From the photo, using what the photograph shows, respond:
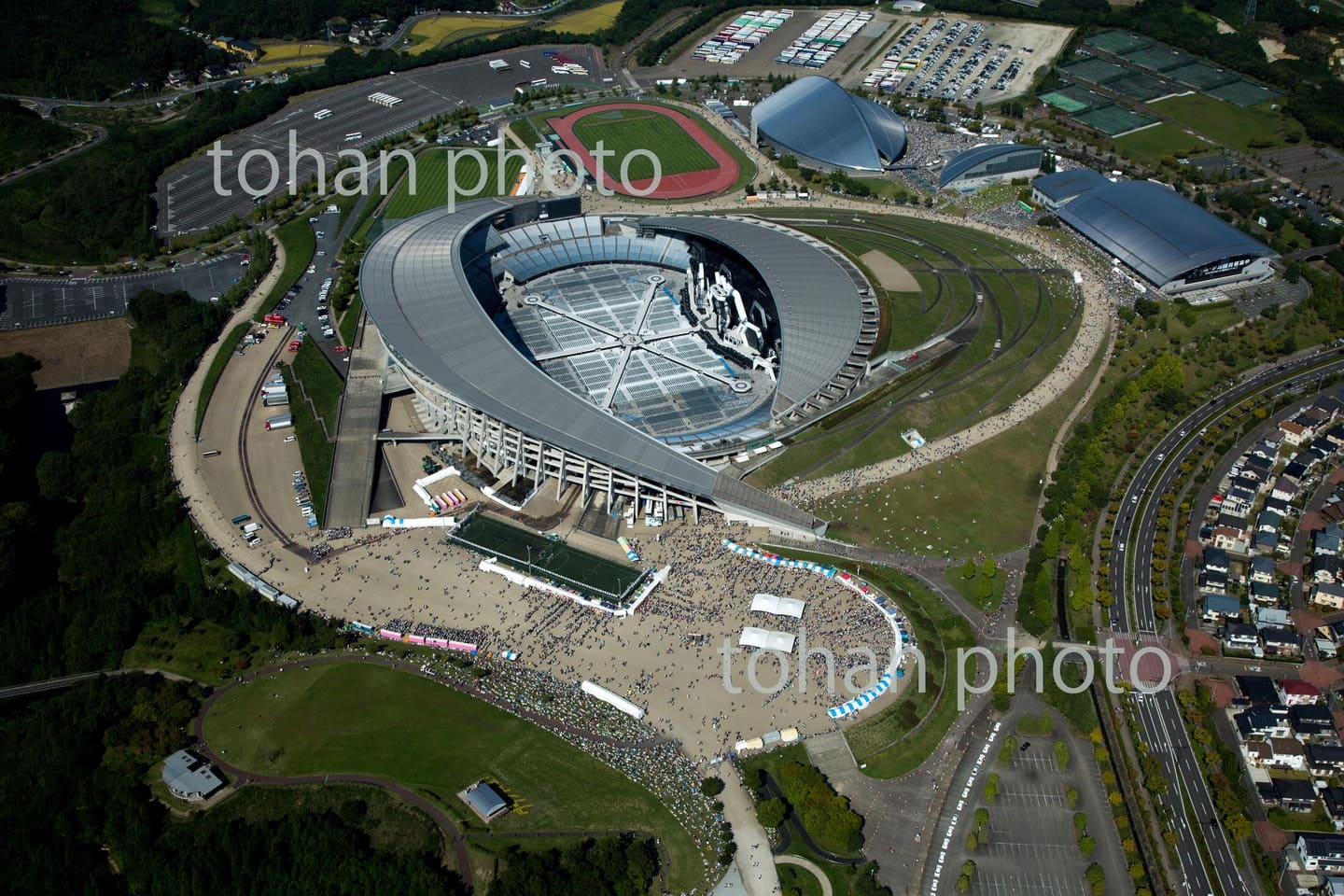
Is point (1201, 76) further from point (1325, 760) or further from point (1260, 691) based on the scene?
point (1325, 760)

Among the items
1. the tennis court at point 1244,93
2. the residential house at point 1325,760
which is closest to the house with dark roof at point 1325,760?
the residential house at point 1325,760

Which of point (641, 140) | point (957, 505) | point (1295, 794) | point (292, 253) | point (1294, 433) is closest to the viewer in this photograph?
point (1295, 794)

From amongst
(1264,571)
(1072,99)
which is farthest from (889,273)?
(1072,99)

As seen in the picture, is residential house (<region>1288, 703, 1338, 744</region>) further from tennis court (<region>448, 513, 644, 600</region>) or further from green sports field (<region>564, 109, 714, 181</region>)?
green sports field (<region>564, 109, 714, 181</region>)

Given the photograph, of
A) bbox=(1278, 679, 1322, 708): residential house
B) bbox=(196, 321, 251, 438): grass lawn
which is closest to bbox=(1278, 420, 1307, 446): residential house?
bbox=(1278, 679, 1322, 708): residential house

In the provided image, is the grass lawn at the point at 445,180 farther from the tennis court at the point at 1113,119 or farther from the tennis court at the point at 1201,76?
the tennis court at the point at 1201,76

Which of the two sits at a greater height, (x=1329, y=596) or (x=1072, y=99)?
(x=1072, y=99)

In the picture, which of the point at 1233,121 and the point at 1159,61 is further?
the point at 1159,61

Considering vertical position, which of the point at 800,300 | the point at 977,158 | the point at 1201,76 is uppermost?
the point at 1201,76
